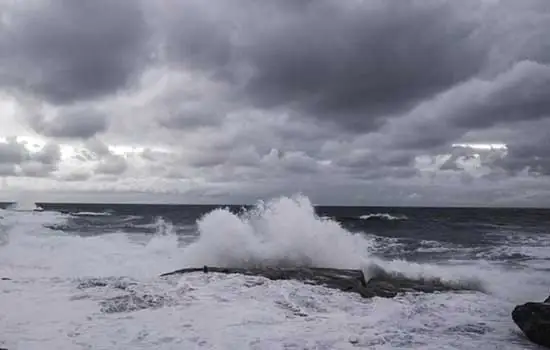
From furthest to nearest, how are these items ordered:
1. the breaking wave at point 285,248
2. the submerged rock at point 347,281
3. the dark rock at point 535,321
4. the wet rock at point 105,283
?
1. the breaking wave at point 285,248
2. the submerged rock at point 347,281
3. the wet rock at point 105,283
4. the dark rock at point 535,321

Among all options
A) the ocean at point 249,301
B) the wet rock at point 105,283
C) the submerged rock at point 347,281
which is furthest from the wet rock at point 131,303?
the submerged rock at point 347,281

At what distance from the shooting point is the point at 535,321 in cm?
782

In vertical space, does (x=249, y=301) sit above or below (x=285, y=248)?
below

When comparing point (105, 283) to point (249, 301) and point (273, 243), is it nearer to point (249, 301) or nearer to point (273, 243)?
point (249, 301)

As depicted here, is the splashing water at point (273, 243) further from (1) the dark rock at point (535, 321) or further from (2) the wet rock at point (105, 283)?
(1) the dark rock at point (535, 321)

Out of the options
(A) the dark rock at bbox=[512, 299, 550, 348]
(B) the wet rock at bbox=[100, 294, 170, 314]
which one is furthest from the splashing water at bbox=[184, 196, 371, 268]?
(A) the dark rock at bbox=[512, 299, 550, 348]

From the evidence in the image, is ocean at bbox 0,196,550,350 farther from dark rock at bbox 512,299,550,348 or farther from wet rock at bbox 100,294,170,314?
dark rock at bbox 512,299,550,348

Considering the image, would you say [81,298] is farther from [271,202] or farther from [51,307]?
[271,202]

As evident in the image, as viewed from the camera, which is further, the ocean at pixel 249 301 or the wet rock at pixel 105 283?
the wet rock at pixel 105 283

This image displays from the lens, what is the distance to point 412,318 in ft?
30.1

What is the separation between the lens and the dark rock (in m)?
7.58

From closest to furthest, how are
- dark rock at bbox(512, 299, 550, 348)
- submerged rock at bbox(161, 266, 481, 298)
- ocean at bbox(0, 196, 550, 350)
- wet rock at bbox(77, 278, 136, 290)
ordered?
dark rock at bbox(512, 299, 550, 348), ocean at bbox(0, 196, 550, 350), wet rock at bbox(77, 278, 136, 290), submerged rock at bbox(161, 266, 481, 298)

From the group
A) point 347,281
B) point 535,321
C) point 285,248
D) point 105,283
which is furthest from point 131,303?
point 535,321

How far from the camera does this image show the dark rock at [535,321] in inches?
299
